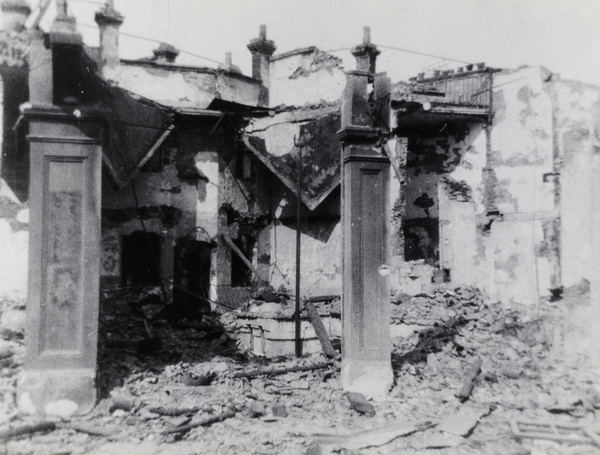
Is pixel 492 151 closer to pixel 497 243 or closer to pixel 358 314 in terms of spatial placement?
pixel 497 243

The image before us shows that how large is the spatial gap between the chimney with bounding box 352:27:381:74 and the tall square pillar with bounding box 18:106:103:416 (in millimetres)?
13350

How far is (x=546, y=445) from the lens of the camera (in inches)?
225

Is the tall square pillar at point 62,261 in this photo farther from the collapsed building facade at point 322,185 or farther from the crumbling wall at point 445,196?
the crumbling wall at point 445,196

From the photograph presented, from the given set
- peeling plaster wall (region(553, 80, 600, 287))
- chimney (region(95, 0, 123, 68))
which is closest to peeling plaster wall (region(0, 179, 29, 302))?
chimney (region(95, 0, 123, 68))

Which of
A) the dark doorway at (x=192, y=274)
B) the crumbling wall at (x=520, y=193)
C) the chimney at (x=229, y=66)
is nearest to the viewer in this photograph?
the dark doorway at (x=192, y=274)

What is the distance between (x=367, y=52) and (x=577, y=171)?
836cm

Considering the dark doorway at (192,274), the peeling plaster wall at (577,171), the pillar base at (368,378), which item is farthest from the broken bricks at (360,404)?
the peeling plaster wall at (577,171)

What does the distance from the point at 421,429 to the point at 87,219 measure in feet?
16.3

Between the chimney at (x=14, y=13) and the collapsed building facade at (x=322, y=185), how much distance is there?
2915mm

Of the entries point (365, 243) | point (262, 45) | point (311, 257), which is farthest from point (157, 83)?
point (365, 243)

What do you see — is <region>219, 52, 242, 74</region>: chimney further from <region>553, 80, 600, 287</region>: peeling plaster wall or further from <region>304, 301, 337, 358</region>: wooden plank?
<region>553, 80, 600, 287</region>: peeling plaster wall

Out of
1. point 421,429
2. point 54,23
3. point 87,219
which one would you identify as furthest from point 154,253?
point 421,429

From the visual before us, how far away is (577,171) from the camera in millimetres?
13219

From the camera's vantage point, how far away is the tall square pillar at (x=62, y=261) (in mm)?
6062
